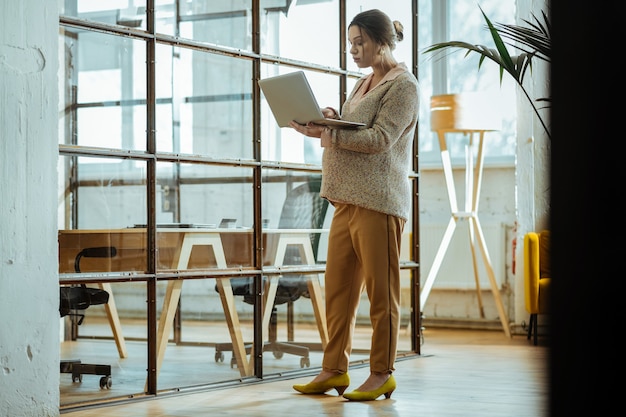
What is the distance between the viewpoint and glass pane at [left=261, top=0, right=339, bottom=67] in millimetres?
3502

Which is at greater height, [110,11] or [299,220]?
[110,11]

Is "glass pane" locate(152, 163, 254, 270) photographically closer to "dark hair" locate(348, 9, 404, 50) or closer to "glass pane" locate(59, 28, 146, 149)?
"glass pane" locate(59, 28, 146, 149)

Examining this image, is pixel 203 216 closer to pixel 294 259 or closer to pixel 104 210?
pixel 104 210

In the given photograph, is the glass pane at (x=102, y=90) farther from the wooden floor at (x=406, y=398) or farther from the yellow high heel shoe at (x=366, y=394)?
the yellow high heel shoe at (x=366, y=394)

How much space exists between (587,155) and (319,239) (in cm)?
345

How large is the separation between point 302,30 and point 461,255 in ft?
8.75

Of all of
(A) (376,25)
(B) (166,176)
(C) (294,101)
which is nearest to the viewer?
(C) (294,101)

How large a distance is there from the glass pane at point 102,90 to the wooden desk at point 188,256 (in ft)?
1.07

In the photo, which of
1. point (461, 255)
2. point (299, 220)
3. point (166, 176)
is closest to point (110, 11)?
point (166, 176)

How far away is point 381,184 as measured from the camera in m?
2.97

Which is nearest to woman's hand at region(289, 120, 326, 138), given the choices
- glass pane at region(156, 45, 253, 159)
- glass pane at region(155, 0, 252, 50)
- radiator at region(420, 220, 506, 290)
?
glass pane at region(156, 45, 253, 159)

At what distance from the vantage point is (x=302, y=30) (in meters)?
3.63

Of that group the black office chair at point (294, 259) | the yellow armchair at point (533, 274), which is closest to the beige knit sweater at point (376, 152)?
the black office chair at point (294, 259)

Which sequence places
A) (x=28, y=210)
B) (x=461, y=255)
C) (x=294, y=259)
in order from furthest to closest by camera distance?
(x=461, y=255), (x=294, y=259), (x=28, y=210)
